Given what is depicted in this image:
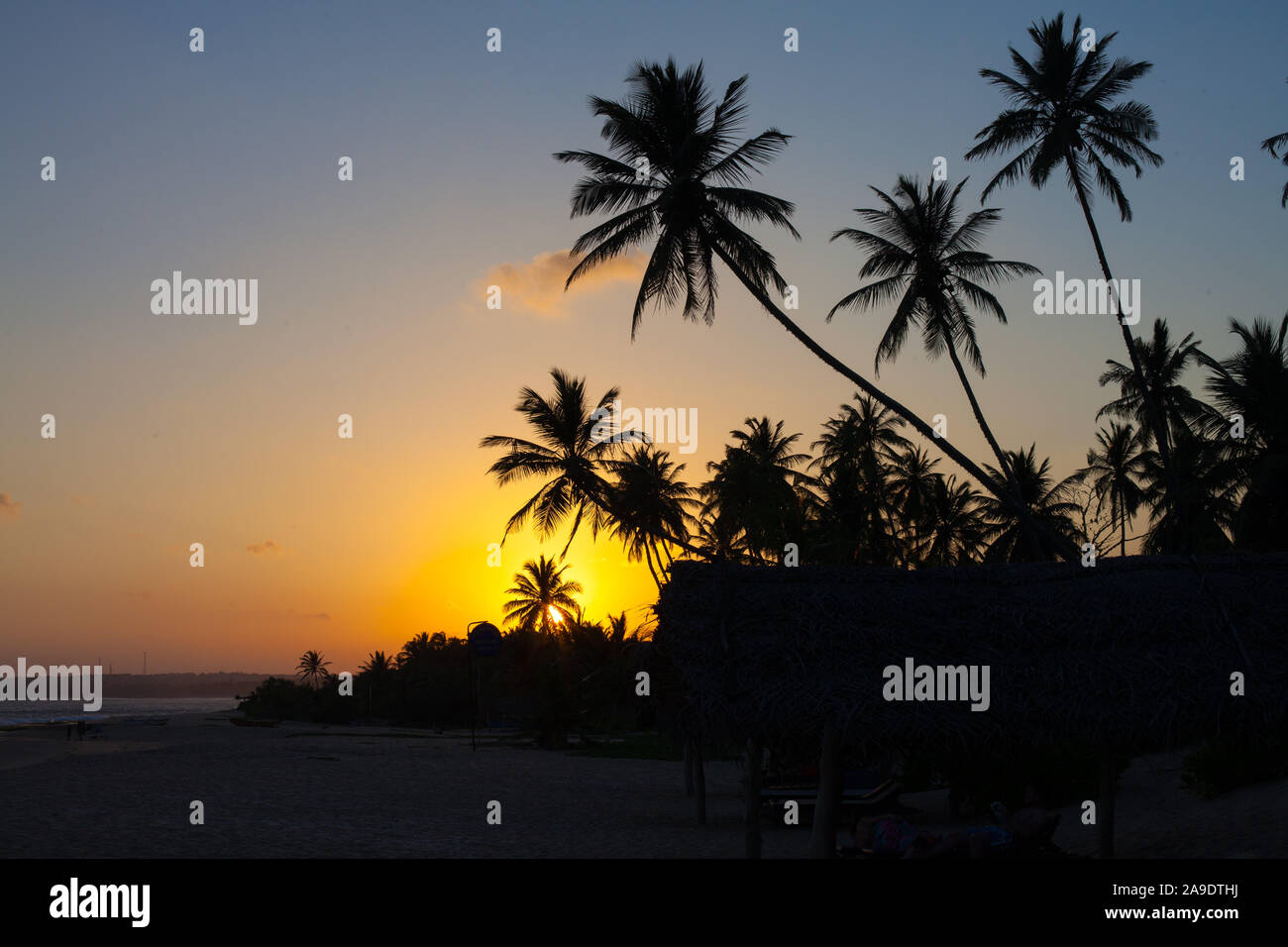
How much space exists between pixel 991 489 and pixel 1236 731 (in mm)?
12563

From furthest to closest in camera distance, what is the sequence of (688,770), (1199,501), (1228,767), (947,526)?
(947,526) → (1199,501) → (688,770) → (1228,767)

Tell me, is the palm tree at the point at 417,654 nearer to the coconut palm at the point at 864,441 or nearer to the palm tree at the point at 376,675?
the palm tree at the point at 376,675

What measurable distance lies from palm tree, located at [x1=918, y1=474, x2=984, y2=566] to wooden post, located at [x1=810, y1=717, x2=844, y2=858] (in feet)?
101

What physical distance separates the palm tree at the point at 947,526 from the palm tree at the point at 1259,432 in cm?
1351

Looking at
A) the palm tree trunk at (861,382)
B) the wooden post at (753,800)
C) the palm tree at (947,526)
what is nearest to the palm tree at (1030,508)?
the palm tree at (947,526)

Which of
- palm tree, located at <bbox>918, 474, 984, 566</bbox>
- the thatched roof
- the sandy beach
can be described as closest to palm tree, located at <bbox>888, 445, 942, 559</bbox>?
palm tree, located at <bbox>918, 474, 984, 566</bbox>

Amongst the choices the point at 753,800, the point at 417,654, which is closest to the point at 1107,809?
the point at 753,800

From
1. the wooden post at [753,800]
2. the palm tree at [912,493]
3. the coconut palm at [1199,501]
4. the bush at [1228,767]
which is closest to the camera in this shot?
the wooden post at [753,800]

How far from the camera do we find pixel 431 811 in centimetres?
1952

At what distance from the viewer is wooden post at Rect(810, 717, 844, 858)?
11039mm

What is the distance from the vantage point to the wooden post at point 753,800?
1164 centimetres

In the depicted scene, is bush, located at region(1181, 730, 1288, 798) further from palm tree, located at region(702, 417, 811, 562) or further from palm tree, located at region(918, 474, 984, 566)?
palm tree, located at region(918, 474, 984, 566)

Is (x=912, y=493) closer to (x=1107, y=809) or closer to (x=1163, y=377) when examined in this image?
(x=1163, y=377)

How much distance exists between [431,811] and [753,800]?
973 centimetres
